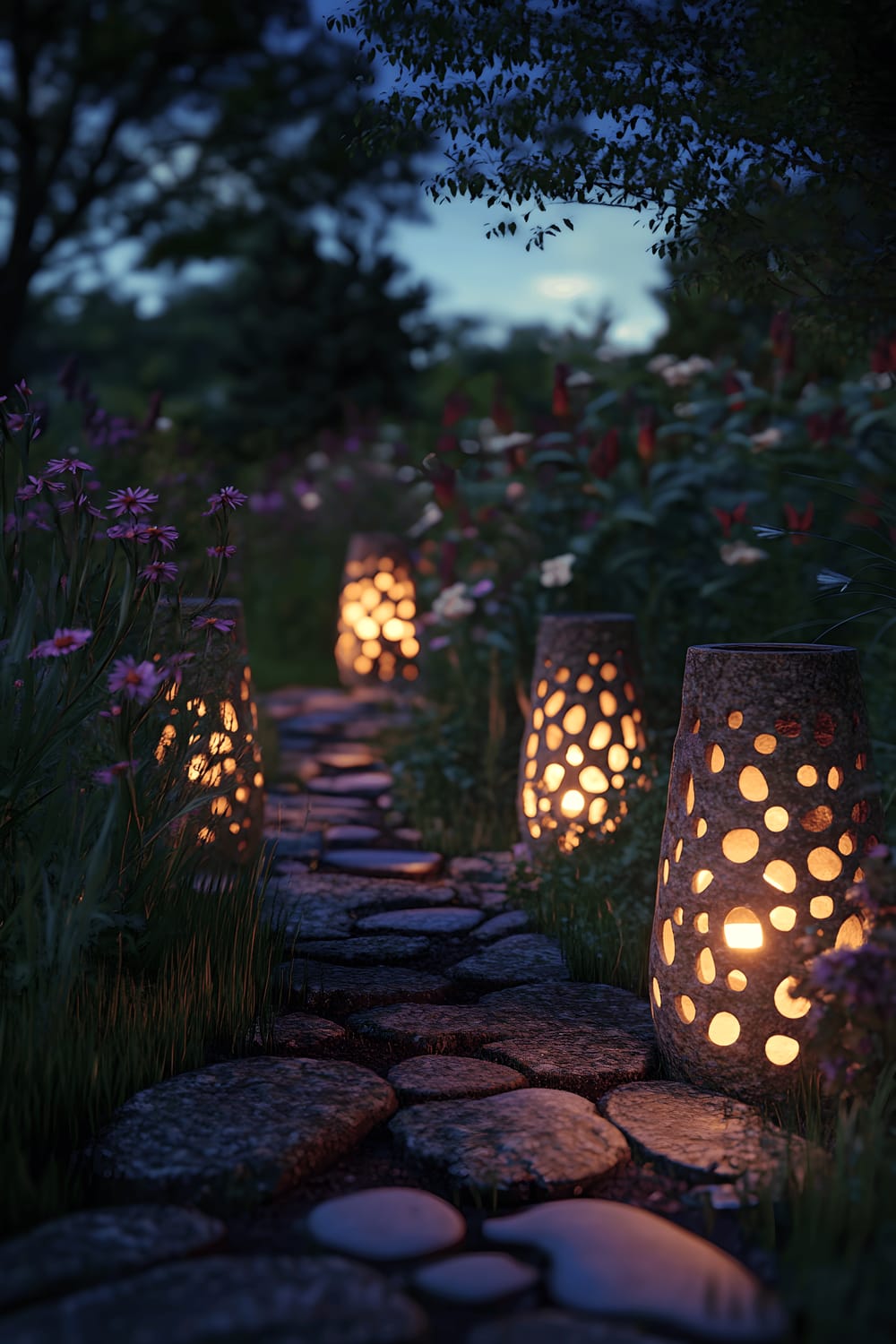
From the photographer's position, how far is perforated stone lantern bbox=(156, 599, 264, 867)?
354 cm

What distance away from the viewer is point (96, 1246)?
2059 millimetres

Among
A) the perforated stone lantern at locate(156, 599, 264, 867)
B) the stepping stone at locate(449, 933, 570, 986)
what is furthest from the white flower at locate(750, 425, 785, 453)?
the stepping stone at locate(449, 933, 570, 986)

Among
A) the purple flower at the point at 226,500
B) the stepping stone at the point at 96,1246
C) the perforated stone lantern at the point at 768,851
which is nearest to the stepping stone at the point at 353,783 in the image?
the purple flower at the point at 226,500

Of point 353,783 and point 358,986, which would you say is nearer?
point 358,986

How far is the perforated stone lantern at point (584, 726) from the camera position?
4.80 metres

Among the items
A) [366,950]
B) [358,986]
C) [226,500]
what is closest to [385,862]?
[366,950]

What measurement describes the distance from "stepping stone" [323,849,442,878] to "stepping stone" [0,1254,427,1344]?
9.74 ft

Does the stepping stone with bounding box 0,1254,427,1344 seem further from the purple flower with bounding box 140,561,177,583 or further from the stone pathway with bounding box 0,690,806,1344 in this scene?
the purple flower with bounding box 140,561,177,583

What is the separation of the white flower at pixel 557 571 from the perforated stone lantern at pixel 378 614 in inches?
122

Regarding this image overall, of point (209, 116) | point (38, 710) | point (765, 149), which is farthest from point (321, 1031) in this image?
point (209, 116)

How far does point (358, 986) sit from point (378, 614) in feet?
19.3

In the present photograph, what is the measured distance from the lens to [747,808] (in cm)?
283

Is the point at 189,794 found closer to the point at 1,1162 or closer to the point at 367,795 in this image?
the point at 1,1162

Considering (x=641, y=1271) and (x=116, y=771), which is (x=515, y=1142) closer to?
(x=641, y=1271)
